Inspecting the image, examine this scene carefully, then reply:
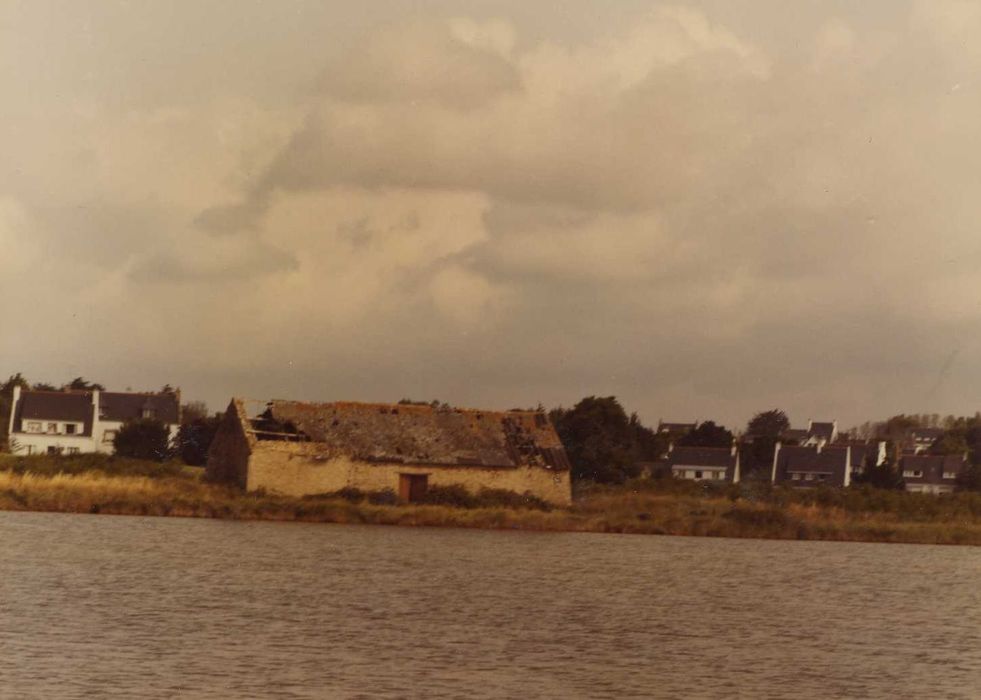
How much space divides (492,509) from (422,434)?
515 centimetres

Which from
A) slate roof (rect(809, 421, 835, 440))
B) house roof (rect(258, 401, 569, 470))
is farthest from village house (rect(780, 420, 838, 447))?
house roof (rect(258, 401, 569, 470))

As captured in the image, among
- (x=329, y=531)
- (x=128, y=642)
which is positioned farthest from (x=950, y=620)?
(x=329, y=531)

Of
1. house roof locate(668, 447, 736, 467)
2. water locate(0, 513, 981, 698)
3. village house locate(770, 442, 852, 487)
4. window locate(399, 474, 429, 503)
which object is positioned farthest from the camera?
house roof locate(668, 447, 736, 467)

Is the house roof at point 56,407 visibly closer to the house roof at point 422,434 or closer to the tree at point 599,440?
the tree at point 599,440

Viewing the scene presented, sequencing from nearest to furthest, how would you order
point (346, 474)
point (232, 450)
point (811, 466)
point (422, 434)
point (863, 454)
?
point (346, 474) < point (232, 450) < point (422, 434) < point (811, 466) < point (863, 454)

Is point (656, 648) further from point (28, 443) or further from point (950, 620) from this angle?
point (28, 443)

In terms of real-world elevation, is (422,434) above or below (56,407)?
below

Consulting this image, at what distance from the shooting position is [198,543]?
46094mm

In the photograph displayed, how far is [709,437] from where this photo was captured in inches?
5187

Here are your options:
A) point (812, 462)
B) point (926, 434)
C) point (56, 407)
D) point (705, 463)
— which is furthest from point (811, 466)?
point (926, 434)

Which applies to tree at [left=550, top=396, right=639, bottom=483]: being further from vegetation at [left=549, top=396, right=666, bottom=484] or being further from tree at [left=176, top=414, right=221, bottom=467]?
tree at [left=176, top=414, right=221, bottom=467]

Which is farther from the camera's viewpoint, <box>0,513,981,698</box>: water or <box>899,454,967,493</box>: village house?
<box>899,454,967,493</box>: village house

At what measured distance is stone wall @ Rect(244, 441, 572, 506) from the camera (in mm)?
60500

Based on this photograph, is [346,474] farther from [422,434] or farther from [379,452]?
[422,434]
